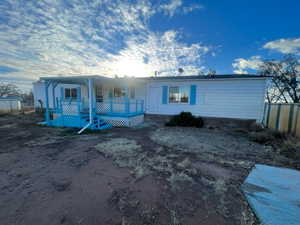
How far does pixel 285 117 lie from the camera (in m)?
5.88

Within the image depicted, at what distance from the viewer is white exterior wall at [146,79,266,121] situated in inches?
311

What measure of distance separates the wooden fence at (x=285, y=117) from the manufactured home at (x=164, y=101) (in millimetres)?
704

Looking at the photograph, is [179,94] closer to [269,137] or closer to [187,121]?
[187,121]

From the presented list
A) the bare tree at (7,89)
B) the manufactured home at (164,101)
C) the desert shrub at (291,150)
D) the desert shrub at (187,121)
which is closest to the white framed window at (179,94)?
the manufactured home at (164,101)

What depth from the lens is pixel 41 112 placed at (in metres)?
13.3

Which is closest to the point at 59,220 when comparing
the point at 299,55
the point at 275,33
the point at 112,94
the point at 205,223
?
the point at 205,223

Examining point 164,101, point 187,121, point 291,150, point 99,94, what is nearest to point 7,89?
point 99,94

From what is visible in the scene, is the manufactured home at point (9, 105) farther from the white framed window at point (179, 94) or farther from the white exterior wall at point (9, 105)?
the white framed window at point (179, 94)

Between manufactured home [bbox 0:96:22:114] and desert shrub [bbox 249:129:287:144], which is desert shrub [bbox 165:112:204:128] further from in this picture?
manufactured home [bbox 0:96:22:114]

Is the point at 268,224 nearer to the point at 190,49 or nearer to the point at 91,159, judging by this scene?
the point at 91,159

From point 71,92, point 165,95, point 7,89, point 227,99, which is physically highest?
point 7,89

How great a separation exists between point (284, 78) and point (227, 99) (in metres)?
14.9

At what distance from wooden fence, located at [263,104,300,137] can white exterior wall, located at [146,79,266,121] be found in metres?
0.69

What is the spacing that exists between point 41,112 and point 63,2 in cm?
1184
